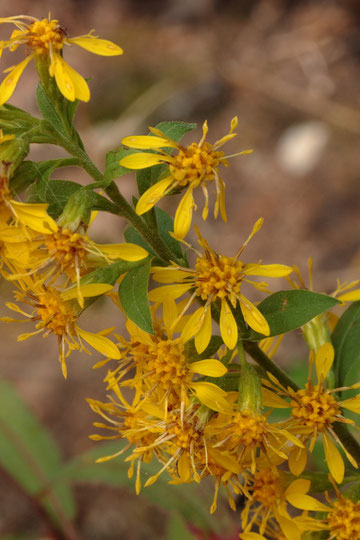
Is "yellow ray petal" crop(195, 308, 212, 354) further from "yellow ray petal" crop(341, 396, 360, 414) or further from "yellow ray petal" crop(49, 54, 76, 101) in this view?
"yellow ray petal" crop(49, 54, 76, 101)

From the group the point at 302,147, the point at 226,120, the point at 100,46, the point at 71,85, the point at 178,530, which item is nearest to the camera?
the point at 71,85

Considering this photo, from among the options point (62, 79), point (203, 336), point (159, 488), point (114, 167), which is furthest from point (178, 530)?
point (62, 79)

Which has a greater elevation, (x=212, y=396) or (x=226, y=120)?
(x=226, y=120)

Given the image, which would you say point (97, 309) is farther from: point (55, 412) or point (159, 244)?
point (159, 244)

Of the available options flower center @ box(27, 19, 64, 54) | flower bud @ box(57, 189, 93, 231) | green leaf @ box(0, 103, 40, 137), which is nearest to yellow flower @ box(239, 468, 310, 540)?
flower bud @ box(57, 189, 93, 231)

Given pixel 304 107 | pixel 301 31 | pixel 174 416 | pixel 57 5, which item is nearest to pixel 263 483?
pixel 174 416

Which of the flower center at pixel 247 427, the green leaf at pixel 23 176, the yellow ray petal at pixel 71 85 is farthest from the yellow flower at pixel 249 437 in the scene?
the yellow ray petal at pixel 71 85

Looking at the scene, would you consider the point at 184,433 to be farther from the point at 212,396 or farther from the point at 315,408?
the point at 315,408
